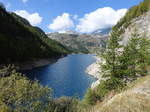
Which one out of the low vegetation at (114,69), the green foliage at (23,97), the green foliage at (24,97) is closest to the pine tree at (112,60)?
the low vegetation at (114,69)

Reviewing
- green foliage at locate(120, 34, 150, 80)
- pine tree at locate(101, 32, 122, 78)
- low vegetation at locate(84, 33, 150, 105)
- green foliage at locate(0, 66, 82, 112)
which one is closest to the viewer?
green foliage at locate(0, 66, 82, 112)

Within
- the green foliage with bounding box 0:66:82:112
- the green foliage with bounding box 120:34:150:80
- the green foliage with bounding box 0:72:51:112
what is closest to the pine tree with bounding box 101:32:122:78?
the green foliage with bounding box 120:34:150:80

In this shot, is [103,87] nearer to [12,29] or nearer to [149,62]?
[149,62]

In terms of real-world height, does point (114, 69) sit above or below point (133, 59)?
below

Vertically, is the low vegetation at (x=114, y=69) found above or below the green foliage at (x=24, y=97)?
above

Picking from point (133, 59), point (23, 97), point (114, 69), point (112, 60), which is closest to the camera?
point (23, 97)

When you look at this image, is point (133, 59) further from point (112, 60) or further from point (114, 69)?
point (114, 69)

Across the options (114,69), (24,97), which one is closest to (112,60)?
(114,69)

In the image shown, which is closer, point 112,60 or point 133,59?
point 112,60

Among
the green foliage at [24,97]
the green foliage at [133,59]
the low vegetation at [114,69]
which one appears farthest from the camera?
the green foliage at [133,59]

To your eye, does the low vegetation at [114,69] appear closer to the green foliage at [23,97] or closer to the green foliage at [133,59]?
the green foliage at [133,59]

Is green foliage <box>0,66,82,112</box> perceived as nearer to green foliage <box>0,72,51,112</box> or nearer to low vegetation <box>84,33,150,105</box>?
green foliage <box>0,72,51,112</box>

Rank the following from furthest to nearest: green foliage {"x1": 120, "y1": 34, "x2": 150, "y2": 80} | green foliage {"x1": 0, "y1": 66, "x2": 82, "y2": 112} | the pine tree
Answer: green foliage {"x1": 120, "y1": 34, "x2": 150, "y2": 80}, the pine tree, green foliage {"x1": 0, "y1": 66, "x2": 82, "y2": 112}

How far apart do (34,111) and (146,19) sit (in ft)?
179
